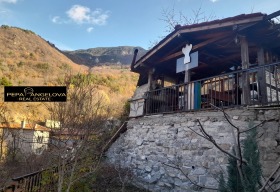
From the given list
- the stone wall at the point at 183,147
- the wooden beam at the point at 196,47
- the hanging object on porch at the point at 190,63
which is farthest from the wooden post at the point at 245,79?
the hanging object on porch at the point at 190,63

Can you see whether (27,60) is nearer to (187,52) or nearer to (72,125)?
(187,52)

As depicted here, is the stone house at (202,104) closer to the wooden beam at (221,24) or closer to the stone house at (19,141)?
the wooden beam at (221,24)

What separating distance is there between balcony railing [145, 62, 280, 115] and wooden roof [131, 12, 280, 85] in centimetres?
77

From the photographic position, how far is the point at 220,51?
8.45 meters

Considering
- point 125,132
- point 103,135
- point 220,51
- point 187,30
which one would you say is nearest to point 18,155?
point 103,135

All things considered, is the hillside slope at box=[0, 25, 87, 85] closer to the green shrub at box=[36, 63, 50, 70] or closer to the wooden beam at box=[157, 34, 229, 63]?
the green shrub at box=[36, 63, 50, 70]

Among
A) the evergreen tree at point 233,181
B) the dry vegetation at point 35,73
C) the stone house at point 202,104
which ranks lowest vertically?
the evergreen tree at point 233,181

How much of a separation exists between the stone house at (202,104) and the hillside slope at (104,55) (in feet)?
136

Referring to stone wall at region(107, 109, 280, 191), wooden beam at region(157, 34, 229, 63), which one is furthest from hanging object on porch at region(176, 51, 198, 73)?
stone wall at region(107, 109, 280, 191)

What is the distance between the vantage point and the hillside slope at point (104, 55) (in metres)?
51.2

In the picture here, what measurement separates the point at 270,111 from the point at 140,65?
568 centimetres

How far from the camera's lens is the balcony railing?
5.83 meters

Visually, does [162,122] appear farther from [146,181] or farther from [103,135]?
[103,135]

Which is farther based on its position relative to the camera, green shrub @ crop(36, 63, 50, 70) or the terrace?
green shrub @ crop(36, 63, 50, 70)
